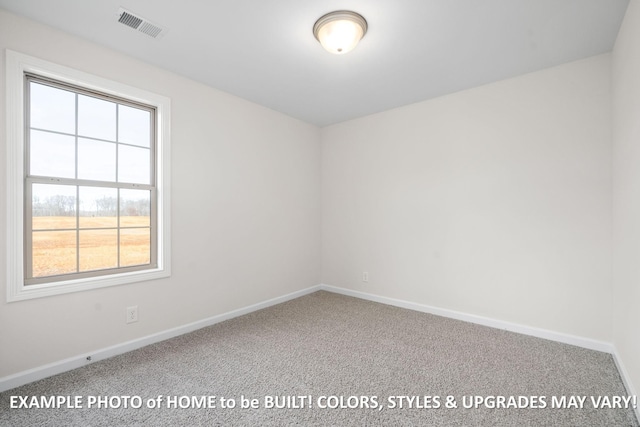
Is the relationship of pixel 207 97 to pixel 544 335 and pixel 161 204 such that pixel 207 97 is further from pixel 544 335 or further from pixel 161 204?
pixel 544 335

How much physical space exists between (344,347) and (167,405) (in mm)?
1429

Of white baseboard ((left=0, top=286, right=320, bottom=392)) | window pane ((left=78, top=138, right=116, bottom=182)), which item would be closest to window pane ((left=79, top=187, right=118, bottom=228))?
window pane ((left=78, top=138, right=116, bottom=182))

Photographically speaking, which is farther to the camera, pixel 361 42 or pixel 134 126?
pixel 134 126

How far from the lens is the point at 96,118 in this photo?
8.27 ft

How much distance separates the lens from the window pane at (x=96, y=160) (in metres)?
2.43

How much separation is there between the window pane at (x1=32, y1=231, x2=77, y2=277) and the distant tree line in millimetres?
165

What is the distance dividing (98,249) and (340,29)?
104 inches

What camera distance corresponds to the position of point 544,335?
9.21 feet

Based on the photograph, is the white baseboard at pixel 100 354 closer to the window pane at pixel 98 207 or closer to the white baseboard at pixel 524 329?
the window pane at pixel 98 207

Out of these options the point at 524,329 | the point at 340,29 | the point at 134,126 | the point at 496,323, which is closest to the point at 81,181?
the point at 134,126

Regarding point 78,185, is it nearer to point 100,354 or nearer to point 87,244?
point 87,244

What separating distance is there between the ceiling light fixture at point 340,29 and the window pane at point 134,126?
70.8 inches

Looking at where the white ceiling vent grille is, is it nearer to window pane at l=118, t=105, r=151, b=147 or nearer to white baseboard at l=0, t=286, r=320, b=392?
window pane at l=118, t=105, r=151, b=147

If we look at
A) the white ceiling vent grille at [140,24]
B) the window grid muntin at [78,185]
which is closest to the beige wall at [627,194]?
the white ceiling vent grille at [140,24]
